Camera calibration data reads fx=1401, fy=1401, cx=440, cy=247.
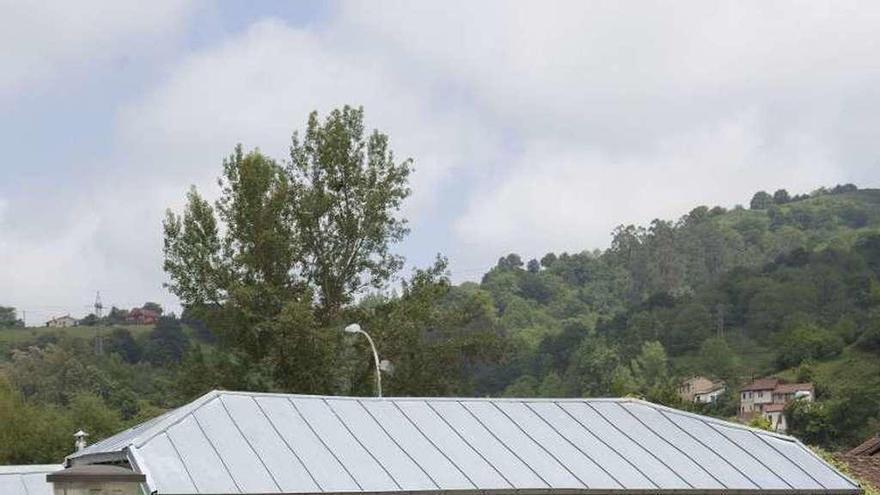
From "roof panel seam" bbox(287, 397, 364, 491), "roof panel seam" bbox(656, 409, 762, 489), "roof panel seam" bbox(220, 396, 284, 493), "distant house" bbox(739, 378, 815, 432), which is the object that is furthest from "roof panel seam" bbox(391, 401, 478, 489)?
"distant house" bbox(739, 378, 815, 432)

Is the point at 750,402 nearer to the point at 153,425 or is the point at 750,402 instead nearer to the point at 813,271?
the point at 813,271

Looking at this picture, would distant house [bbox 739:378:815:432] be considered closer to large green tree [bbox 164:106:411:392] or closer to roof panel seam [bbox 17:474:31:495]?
large green tree [bbox 164:106:411:392]

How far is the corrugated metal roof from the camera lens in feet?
95.8

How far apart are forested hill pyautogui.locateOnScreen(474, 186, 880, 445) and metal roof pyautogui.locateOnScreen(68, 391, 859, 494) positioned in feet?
228

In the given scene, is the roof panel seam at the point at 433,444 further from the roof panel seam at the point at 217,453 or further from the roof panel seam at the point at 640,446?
the roof panel seam at the point at 640,446

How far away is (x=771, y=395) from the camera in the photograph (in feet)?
405

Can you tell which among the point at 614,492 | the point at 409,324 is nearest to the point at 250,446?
the point at 614,492

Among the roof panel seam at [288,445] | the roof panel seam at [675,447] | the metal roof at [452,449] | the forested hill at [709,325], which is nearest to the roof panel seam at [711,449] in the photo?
the metal roof at [452,449]

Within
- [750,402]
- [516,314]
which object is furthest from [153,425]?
[516,314]

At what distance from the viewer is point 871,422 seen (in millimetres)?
94438

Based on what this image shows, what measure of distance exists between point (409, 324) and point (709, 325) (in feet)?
342

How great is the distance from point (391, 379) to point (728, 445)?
22.1 meters

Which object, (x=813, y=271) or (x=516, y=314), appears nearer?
(x=813, y=271)

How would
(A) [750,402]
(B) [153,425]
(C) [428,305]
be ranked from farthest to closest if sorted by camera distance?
(A) [750,402]
(C) [428,305]
(B) [153,425]
